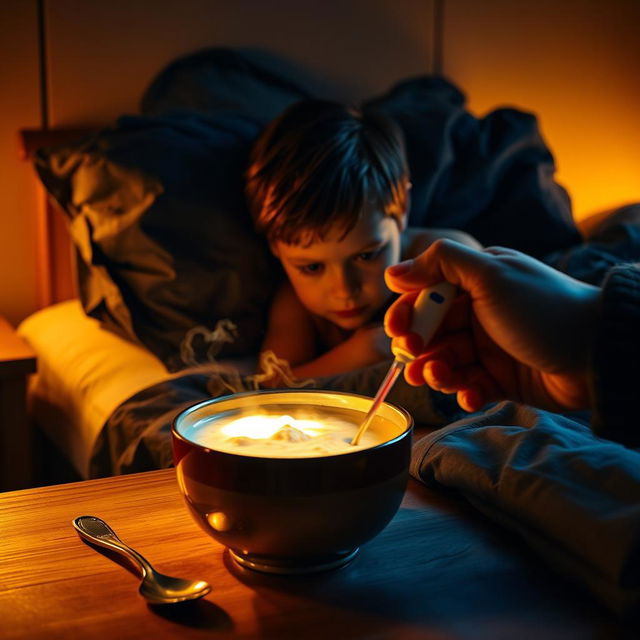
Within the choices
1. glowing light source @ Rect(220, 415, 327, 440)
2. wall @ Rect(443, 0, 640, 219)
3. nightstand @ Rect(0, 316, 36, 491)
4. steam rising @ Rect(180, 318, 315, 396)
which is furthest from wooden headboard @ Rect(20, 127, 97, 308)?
glowing light source @ Rect(220, 415, 327, 440)

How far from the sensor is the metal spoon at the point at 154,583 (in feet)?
1.66

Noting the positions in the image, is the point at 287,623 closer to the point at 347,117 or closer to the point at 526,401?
the point at 526,401

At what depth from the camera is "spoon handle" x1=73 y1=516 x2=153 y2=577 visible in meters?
0.54

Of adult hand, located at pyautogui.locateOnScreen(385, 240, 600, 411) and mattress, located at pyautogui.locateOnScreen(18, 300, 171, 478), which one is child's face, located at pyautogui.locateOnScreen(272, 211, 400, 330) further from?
adult hand, located at pyautogui.locateOnScreen(385, 240, 600, 411)

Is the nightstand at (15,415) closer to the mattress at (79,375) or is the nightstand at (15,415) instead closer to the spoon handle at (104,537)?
the mattress at (79,375)

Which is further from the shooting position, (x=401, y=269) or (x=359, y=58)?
(x=359, y=58)

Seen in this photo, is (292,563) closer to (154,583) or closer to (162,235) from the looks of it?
(154,583)

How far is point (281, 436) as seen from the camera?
56cm

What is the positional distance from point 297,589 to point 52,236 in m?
1.24

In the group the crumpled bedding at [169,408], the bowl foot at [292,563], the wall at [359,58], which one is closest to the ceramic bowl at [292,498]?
the bowl foot at [292,563]

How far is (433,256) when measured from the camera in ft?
2.24

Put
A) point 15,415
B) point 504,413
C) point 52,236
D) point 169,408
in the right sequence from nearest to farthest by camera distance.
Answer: point 504,413 < point 169,408 < point 15,415 < point 52,236

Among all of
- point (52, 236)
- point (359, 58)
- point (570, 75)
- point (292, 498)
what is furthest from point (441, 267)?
point (570, 75)

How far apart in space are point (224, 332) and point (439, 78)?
888 millimetres
